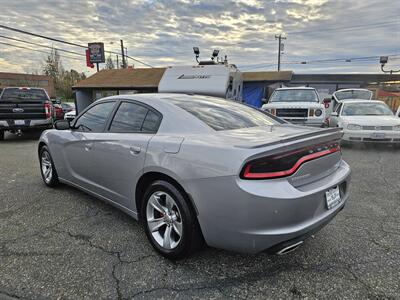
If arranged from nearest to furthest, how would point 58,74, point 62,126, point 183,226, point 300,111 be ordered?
point 183,226, point 62,126, point 300,111, point 58,74

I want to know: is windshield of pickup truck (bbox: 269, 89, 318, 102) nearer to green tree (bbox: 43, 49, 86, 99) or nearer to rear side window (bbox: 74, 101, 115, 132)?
rear side window (bbox: 74, 101, 115, 132)

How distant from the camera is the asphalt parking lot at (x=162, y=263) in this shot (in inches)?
89.6

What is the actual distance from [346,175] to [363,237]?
872 millimetres

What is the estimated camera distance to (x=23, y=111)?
387 inches

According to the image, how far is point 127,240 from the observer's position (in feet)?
9.95

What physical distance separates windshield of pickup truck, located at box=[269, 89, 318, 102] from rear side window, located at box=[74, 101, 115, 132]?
8221mm

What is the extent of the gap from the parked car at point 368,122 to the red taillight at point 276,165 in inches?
268

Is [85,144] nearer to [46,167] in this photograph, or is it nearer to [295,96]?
[46,167]

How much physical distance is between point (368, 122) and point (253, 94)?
11.0 metres

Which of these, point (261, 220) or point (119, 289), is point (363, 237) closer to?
point (261, 220)

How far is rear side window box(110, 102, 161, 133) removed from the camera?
294 centimetres

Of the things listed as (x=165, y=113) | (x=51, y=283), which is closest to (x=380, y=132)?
(x=165, y=113)

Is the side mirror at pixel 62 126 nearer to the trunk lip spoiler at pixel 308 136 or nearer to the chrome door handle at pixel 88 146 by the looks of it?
the chrome door handle at pixel 88 146

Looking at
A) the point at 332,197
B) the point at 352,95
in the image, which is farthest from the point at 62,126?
the point at 352,95
